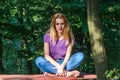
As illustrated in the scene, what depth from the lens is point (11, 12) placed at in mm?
13477

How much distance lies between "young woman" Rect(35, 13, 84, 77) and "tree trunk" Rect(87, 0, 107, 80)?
8.75 feet

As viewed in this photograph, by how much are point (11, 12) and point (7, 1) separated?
0.71 metres

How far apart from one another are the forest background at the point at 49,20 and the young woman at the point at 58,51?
4381 millimetres

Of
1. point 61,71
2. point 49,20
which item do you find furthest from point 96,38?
→ point 49,20

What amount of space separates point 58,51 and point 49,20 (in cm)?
638

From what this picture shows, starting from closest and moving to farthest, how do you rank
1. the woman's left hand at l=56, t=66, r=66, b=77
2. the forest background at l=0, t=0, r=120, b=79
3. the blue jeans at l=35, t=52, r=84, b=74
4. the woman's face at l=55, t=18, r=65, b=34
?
the woman's left hand at l=56, t=66, r=66, b=77 < the blue jeans at l=35, t=52, r=84, b=74 < the woman's face at l=55, t=18, r=65, b=34 < the forest background at l=0, t=0, r=120, b=79

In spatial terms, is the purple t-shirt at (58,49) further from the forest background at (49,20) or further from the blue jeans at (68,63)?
the forest background at (49,20)

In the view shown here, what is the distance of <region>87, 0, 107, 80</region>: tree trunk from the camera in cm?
869

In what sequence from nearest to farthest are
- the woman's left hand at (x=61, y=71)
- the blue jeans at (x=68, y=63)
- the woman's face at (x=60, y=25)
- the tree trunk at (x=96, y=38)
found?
the woman's left hand at (x=61, y=71) < the blue jeans at (x=68, y=63) < the woman's face at (x=60, y=25) < the tree trunk at (x=96, y=38)

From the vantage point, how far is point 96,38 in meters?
8.97

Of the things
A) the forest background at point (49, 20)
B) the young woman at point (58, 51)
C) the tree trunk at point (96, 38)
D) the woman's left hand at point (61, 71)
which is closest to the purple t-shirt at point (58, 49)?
the young woman at point (58, 51)

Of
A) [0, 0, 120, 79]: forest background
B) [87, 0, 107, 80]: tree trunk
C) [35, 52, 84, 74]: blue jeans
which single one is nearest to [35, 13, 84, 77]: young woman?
[35, 52, 84, 74]: blue jeans

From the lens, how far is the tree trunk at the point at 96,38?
869cm

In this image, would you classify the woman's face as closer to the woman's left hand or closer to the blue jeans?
the blue jeans
